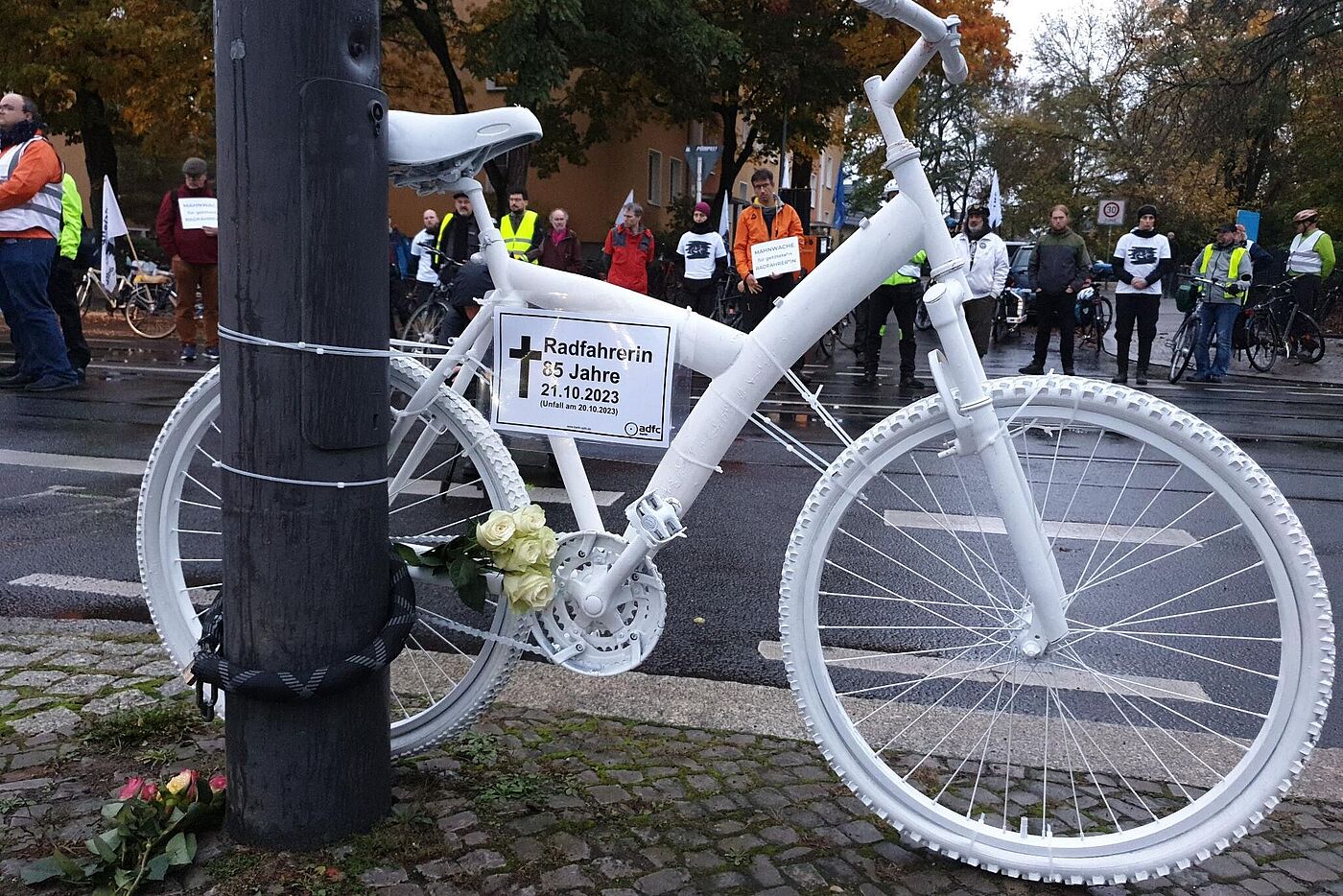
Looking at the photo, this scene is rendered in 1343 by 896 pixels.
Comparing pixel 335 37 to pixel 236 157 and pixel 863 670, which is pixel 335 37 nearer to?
pixel 236 157

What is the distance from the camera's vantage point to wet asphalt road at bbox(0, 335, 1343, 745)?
419 centimetres

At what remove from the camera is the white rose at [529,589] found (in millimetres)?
2564

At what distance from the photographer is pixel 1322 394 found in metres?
13.1

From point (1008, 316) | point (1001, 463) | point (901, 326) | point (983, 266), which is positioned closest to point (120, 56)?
point (901, 326)

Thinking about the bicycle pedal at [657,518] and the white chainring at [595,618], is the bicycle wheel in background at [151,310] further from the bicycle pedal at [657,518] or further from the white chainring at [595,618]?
the bicycle pedal at [657,518]

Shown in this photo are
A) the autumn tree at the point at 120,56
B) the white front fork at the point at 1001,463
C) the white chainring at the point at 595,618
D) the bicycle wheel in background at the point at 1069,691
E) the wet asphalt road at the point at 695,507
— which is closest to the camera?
the bicycle wheel in background at the point at 1069,691

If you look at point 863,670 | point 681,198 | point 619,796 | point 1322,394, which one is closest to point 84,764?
point 619,796

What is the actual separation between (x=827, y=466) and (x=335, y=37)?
1342mm

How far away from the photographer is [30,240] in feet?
28.9

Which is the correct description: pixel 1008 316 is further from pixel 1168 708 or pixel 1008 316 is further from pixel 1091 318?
pixel 1168 708

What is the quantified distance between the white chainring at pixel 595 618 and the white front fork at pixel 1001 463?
2.61ft

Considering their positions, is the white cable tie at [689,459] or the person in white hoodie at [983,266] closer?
the white cable tie at [689,459]

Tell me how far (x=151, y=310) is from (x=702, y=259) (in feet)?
28.8

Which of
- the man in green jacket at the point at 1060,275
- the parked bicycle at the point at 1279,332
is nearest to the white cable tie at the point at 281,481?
the man in green jacket at the point at 1060,275
